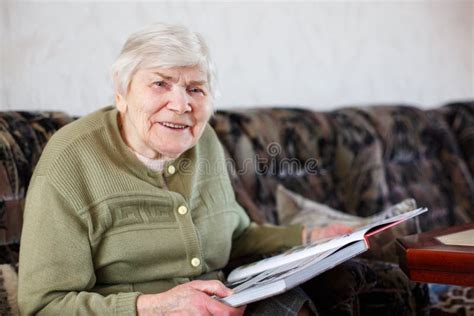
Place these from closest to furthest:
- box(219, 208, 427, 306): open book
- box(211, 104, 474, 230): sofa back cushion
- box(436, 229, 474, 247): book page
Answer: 1. box(219, 208, 427, 306): open book
2. box(436, 229, 474, 247): book page
3. box(211, 104, 474, 230): sofa back cushion

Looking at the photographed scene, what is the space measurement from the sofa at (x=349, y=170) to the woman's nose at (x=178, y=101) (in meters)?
0.45

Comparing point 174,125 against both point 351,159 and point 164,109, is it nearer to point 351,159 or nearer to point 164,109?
point 164,109

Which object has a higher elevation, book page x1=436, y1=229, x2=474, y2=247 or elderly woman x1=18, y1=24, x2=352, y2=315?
elderly woman x1=18, y1=24, x2=352, y2=315

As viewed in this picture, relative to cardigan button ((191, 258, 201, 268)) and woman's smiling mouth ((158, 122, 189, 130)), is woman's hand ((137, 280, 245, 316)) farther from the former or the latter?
woman's smiling mouth ((158, 122, 189, 130))

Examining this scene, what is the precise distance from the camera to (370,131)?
98.8 inches

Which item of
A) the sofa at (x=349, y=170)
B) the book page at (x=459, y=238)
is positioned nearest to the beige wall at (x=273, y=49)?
the sofa at (x=349, y=170)

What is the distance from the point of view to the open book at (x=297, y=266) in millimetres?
1210

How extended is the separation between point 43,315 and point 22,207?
0.40 meters

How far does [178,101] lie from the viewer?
4.95ft

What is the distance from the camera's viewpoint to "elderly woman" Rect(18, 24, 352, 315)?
4.46 ft

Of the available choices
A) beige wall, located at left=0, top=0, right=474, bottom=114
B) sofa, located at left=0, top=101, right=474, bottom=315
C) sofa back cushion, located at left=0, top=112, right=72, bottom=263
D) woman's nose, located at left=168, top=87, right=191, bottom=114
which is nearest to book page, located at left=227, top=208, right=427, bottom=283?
sofa, located at left=0, top=101, right=474, bottom=315

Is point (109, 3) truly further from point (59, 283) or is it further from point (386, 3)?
point (386, 3)

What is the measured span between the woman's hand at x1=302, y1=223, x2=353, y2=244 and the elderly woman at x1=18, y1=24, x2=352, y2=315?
29 centimetres

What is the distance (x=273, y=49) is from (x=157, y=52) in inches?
47.7
